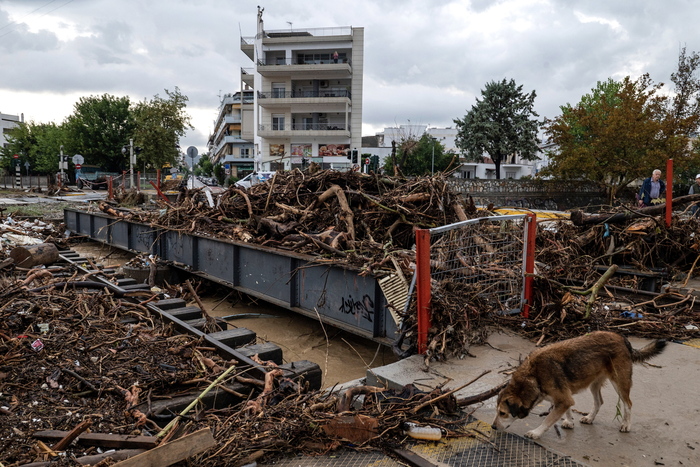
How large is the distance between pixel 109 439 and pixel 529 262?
4487 mm

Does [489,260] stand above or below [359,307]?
above

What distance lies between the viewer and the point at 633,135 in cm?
2734

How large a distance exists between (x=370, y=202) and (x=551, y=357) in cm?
496

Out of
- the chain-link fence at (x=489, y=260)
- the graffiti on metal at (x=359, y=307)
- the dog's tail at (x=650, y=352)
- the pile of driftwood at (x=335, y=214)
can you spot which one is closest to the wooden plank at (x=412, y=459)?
the dog's tail at (x=650, y=352)

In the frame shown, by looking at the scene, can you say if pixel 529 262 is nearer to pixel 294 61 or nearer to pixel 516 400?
pixel 516 400

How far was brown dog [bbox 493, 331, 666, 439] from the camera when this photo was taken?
3.07 m

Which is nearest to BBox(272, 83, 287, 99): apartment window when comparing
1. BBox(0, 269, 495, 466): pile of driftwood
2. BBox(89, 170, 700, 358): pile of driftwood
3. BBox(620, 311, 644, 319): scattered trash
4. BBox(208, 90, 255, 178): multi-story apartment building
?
BBox(208, 90, 255, 178): multi-story apartment building

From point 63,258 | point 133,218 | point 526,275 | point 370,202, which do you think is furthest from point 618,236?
point 63,258

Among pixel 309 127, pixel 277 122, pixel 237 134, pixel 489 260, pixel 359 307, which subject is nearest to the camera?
pixel 489 260

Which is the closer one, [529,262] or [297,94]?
[529,262]

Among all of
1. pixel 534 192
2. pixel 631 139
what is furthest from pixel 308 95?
pixel 631 139

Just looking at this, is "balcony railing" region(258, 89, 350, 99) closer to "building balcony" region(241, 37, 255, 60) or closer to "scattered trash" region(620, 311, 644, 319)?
"building balcony" region(241, 37, 255, 60)

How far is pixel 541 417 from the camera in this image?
346 cm

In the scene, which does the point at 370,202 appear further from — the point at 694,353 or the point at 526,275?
the point at 694,353
